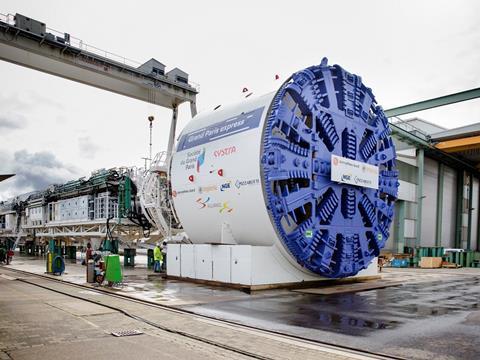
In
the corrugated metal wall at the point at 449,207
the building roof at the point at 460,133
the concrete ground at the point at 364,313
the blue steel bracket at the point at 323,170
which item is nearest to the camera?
the concrete ground at the point at 364,313

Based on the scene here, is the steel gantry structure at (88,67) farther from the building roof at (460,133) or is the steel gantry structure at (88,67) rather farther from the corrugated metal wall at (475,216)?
the corrugated metal wall at (475,216)

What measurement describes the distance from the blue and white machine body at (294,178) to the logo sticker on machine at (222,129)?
0.04 metres

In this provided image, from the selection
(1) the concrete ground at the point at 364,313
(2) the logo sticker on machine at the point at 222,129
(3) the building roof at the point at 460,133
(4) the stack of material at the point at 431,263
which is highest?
(3) the building roof at the point at 460,133

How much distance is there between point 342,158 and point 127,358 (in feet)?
35.6

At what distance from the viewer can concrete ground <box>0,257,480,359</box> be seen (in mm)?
6922

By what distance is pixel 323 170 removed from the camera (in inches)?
576

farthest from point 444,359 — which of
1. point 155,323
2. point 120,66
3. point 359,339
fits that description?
point 120,66

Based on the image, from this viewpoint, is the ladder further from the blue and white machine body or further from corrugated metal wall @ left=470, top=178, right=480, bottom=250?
corrugated metal wall @ left=470, top=178, right=480, bottom=250

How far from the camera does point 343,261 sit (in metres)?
15.1

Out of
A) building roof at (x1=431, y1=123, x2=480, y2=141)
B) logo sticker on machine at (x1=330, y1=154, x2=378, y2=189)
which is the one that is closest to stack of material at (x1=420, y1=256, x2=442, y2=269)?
building roof at (x1=431, y1=123, x2=480, y2=141)

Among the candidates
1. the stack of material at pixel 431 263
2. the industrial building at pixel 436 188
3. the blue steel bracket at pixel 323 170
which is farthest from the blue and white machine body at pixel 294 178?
the industrial building at pixel 436 188

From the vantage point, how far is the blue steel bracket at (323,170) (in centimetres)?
1373

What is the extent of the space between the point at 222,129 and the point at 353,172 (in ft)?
15.2

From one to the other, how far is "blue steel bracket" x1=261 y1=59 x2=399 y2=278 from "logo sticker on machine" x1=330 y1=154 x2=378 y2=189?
235mm
